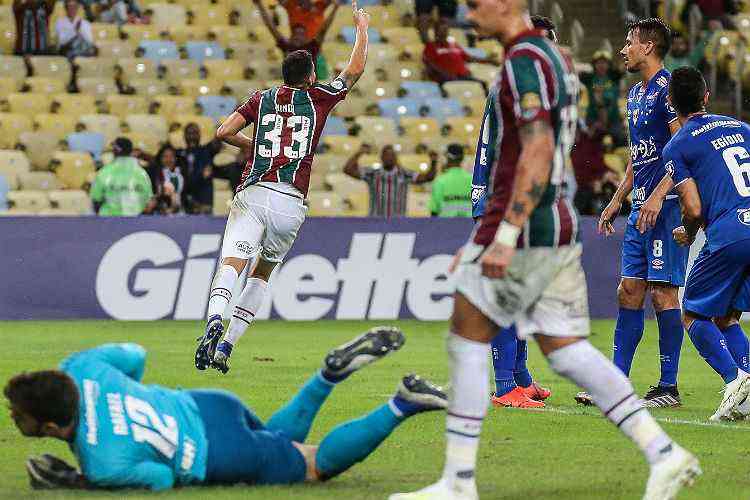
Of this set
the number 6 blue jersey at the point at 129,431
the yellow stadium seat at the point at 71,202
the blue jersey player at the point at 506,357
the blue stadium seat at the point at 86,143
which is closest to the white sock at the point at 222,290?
the blue jersey player at the point at 506,357

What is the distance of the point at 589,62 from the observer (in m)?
23.9

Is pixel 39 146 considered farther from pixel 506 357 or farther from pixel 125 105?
pixel 506 357

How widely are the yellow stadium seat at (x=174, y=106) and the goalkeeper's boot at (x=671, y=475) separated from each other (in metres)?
15.2

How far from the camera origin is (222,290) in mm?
10531

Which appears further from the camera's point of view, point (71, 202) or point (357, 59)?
point (71, 202)

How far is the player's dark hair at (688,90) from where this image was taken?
345 inches

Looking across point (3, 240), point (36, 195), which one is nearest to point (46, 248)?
point (3, 240)

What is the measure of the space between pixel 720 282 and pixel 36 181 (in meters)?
11.3

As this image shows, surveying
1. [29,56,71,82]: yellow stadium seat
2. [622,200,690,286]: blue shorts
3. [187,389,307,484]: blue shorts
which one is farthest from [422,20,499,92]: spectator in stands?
[187,389,307,484]: blue shorts

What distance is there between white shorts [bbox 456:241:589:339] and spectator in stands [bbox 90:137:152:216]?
11.5 m

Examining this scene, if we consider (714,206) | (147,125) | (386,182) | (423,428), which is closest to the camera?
(423,428)

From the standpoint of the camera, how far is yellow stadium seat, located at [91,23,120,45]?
21.2 m

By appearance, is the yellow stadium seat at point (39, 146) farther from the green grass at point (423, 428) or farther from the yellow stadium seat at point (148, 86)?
the green grass at point (423, 428)

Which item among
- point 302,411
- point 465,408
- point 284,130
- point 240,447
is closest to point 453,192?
point 284,130
